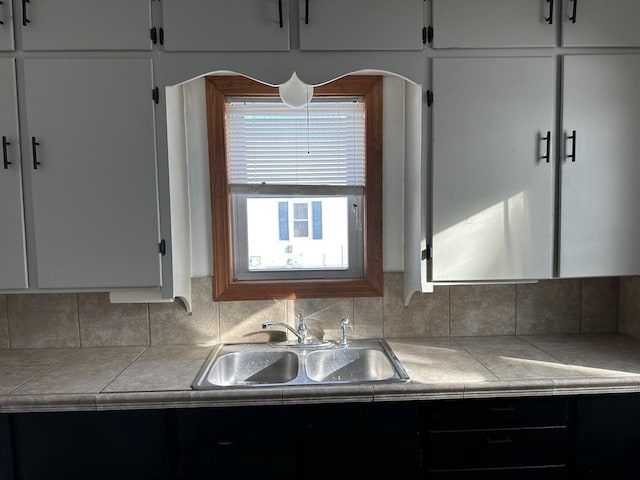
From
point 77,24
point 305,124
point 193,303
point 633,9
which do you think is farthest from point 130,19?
point 633,9

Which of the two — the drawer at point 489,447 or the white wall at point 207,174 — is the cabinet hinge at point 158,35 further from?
the drawer at point 489,447

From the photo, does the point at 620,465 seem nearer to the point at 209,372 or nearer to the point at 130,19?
the point at 209,372

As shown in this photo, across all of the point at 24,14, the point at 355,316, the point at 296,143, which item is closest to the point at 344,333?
the point at 355,316

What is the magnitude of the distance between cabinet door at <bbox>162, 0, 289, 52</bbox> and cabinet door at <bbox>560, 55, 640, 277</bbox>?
1.11 metres

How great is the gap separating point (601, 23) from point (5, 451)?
2634 millimetres

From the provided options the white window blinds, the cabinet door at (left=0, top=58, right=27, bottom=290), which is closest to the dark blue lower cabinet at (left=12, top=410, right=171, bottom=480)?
the cabinet door at (left=0, top=58, right=27, bottom=290)

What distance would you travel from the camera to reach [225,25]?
1519mm

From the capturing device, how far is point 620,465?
1488 millimetres

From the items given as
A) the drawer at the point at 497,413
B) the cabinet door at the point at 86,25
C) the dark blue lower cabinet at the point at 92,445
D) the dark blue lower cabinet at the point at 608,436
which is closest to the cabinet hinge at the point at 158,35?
the cabinet door at the point at 86,25

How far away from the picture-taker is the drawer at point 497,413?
1.44 m

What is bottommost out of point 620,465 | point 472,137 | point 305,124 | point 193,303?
point 620,465

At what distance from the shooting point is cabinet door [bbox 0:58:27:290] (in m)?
1.51

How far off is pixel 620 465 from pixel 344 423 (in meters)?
1.02

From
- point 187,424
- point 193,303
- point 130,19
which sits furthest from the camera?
point 193,303
